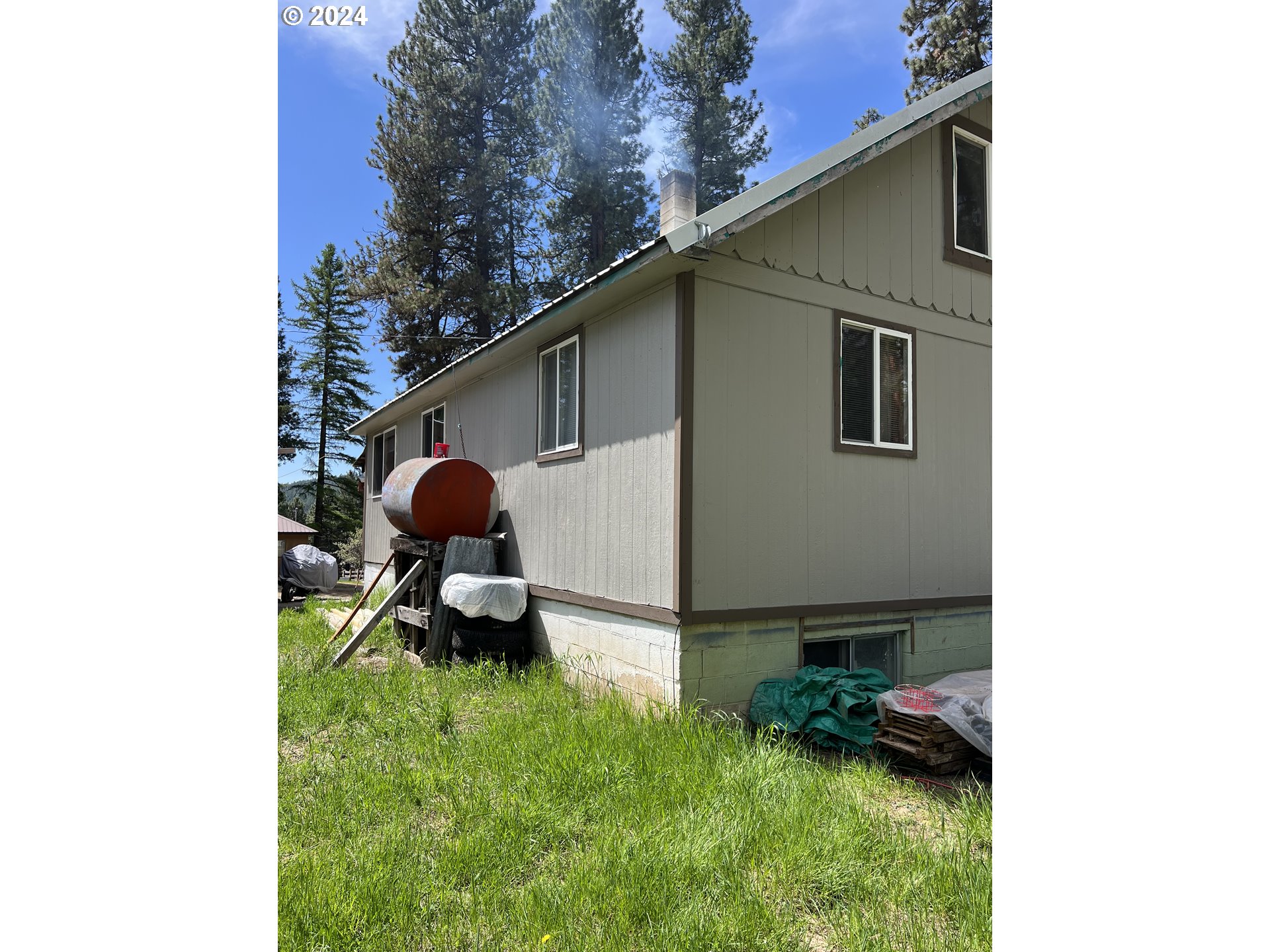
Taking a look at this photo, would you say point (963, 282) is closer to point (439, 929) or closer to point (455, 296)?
point (439, 929)

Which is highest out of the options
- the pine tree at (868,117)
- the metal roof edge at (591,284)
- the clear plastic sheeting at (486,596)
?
the pine tree at (868,117)

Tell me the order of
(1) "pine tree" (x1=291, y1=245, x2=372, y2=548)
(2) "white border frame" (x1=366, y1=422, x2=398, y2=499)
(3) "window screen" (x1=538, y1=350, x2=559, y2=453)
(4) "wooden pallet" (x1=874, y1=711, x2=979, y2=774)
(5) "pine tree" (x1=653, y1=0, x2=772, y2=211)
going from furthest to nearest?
(1) "pine tree" (x1=291, y1=245, x2=372, y2=548), (2) "white border frame" (x1=366, y1=422, x2=398, y2=499), (5) "pine tree" (x1=653, y1=0, x2=772, y2=211), (3) "window screen" (x1=538, y1=350, x2=559, y2=453), (4) "wooden pallet" (x1=874, y1=711, x2=979, y2=774)

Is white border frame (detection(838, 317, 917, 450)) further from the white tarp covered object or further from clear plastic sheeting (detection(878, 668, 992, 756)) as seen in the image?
the white tarp covered object

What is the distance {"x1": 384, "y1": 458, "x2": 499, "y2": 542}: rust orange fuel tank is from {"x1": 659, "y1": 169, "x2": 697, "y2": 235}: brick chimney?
11.0 feet

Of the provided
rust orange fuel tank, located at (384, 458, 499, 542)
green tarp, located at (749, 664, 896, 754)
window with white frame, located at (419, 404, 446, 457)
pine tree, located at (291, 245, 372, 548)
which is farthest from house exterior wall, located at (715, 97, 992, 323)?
pine tree, located at (291, 245, 372, 548)

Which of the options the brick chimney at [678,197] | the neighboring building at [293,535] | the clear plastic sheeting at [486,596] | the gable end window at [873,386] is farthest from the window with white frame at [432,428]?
the neighboring building at [293,535]

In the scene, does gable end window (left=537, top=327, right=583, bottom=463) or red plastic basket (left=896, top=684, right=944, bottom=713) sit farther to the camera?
gable end window (left=537, top=327, right=583, bottom=463)

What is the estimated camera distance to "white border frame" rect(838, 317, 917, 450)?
19.8 feet

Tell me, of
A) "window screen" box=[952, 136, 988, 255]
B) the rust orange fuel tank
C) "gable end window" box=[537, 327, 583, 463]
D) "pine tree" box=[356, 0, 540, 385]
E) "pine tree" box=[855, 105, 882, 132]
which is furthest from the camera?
"pine tree" box=[855, 105, 882, 132]

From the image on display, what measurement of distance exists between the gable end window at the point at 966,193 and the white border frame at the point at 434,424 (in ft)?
21.0

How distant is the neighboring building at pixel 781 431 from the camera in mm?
5305

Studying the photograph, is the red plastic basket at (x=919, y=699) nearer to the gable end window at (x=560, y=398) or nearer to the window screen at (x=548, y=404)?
the gable end window at (x=560, y=398)

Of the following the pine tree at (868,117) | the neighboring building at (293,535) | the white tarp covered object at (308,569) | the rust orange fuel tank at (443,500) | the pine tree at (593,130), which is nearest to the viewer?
the rust orange fuel tank at (443,500)
